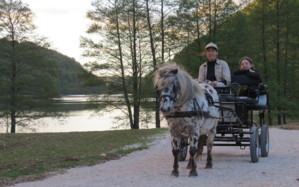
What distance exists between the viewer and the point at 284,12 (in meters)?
33.3

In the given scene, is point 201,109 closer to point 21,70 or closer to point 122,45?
point 122,45

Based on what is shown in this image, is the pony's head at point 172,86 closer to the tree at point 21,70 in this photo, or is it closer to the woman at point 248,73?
the woman at point 248,73

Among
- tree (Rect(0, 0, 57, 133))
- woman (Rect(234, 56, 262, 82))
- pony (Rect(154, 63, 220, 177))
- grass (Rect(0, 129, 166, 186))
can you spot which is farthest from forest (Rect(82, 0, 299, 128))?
pony (Rect(154, 63, 220, 177))

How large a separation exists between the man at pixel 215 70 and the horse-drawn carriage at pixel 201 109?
7.8 inches

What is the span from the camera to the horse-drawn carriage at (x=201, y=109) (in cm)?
664

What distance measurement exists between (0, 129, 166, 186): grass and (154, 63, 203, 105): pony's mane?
327 centimetres

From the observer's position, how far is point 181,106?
6.97 metres

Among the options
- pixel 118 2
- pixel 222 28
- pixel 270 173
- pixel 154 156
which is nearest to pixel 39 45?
pixel 118 2

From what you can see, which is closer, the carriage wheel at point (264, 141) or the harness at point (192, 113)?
the harness at point (192, 113)

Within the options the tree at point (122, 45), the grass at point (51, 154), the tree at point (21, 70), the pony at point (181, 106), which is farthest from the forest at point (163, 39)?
the pony at point (181, 106)

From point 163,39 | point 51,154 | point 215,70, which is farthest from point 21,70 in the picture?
point 215,70

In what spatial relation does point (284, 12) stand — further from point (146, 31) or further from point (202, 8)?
point (146, 31)

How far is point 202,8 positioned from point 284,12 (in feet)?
24.2

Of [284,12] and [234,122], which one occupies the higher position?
[284,12]
